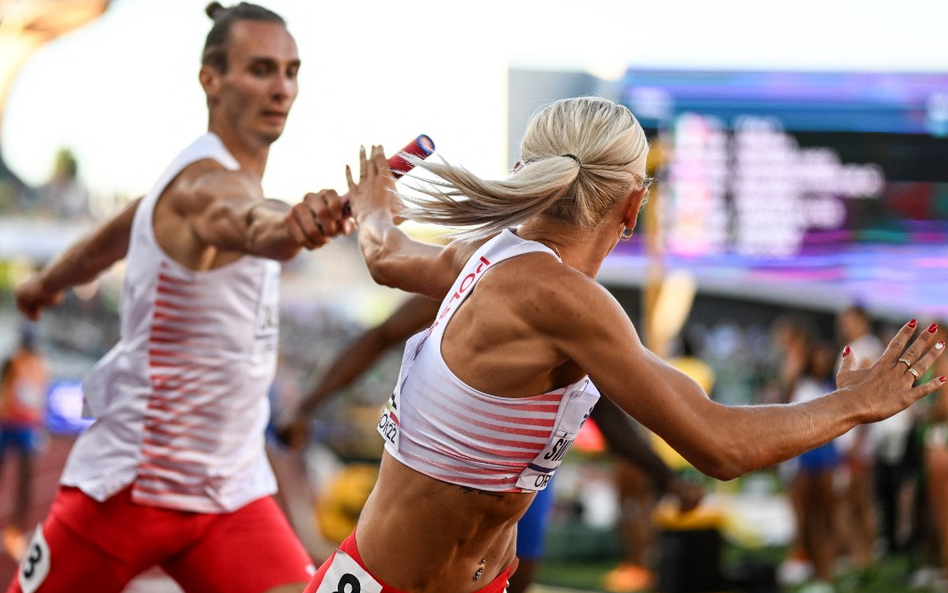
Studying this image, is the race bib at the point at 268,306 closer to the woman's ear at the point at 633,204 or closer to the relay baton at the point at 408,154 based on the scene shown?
the relay baton at the point at 408,154

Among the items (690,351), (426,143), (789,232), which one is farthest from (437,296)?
(789,232)

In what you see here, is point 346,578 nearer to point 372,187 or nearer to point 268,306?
point 372,187

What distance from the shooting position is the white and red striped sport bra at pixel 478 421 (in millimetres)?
2584

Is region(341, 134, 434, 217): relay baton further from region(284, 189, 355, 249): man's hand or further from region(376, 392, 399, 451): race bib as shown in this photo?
region(376, 392, 399, 451): race bib

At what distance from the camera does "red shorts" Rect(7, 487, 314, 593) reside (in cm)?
362

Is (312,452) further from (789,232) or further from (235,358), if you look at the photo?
(235,358)

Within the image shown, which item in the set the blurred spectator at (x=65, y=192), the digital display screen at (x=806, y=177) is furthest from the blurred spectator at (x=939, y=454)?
the blurred spectator at (x=65, y=192)

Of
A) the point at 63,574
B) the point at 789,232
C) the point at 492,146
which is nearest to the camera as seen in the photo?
the point at 63,574

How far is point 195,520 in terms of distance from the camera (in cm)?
373

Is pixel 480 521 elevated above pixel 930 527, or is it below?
above

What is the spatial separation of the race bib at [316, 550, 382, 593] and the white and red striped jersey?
1100 millimetres

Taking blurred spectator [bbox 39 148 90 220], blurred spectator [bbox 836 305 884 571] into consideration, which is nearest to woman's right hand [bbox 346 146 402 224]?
blurred spectator [bbox 836 305 884 571]

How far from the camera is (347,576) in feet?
8.93

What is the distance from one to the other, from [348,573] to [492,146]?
11.1 meters
